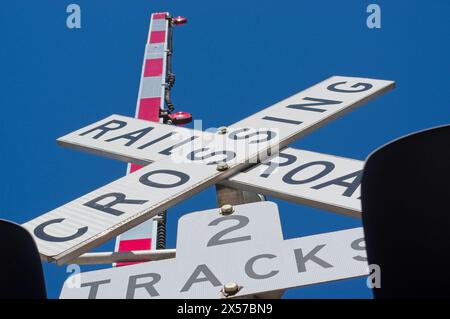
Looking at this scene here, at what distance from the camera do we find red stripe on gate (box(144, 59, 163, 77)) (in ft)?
10.0

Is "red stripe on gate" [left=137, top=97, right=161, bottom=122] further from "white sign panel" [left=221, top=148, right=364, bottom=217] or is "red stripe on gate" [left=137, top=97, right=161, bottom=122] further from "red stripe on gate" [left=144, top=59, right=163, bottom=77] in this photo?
"white sign panel" [left=221, top=148, right=364, bottom=217]

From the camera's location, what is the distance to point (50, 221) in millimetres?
1760

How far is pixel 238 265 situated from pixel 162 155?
2.03 ft

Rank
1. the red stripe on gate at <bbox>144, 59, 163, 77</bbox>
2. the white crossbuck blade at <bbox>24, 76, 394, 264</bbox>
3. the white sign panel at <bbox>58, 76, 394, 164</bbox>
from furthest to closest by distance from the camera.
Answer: the red stripe on gate at <bbox>144, 59, 163, 77</bbox> → the white sign panel at <bbox>58, 76, 394, 164</bbox> → the white crossbuck blade at <bbox>24, 76, 394, 264</bbox>

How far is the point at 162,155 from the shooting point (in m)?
2.11

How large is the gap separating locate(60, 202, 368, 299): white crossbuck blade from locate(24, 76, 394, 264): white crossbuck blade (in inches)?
3.9

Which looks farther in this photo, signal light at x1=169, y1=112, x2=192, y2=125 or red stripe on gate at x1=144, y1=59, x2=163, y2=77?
red stripe on gate at x1=144, y1=59, x2=163, y2=77

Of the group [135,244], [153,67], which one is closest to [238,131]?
[135,244]

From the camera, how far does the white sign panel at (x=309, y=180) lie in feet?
5.71

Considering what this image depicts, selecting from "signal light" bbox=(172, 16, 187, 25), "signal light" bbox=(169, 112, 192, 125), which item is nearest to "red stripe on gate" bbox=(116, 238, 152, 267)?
"signal light" bbox=(169, 112, 192, 125)

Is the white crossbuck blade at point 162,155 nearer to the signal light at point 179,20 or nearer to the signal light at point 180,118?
the signal light at point 180,118

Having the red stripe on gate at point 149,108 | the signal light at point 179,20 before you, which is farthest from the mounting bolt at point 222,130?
the signal light at point 179,20

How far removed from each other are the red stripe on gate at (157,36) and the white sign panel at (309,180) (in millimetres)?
1495

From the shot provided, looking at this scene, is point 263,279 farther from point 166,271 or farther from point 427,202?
point 427,202
